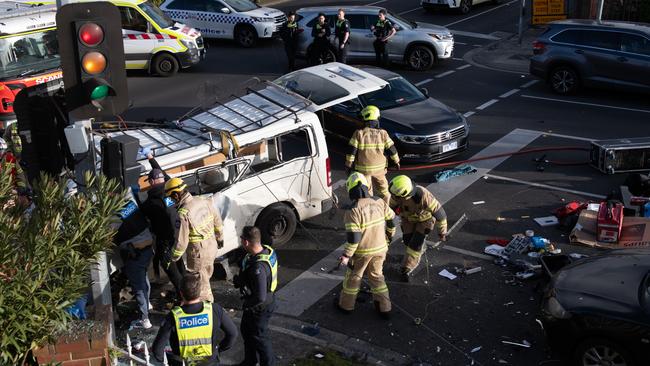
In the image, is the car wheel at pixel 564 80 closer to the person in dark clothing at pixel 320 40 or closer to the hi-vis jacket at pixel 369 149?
the person in dark clothing at pixel 320 40

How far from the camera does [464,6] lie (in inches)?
1063

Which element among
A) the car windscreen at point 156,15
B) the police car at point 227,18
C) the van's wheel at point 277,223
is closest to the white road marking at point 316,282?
the van's wheel at point 277,223

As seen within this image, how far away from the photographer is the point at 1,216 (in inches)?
180

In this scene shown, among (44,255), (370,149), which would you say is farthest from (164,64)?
(44,255)

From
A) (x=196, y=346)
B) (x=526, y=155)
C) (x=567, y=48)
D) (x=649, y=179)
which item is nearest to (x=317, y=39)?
(x=567, y=48)

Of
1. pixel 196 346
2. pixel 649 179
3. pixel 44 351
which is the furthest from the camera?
pixel 649 179

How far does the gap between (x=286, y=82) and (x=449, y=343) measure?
6487 millimetres

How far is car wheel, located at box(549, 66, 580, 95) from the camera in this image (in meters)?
17.4

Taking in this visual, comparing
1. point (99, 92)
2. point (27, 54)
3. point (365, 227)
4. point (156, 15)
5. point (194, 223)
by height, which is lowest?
point (365, 227)

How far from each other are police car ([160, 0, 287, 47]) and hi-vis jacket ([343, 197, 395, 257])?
1471cm

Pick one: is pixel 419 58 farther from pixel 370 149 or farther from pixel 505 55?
pixel 370 149

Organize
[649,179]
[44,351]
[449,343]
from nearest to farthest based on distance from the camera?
[44,351] → [449,343] → [649,179]

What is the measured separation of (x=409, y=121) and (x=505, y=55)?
355 inches

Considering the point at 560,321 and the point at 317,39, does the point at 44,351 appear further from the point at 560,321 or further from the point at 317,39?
the point at 317,39
